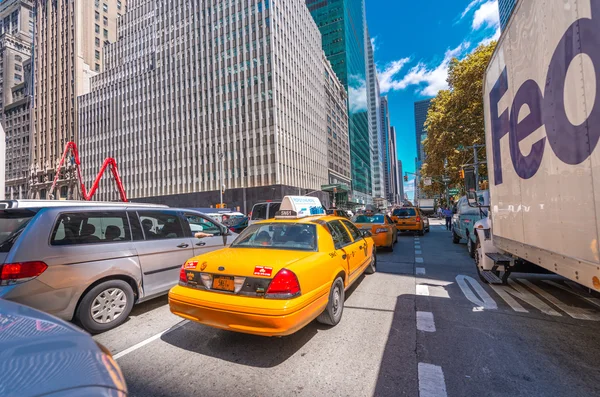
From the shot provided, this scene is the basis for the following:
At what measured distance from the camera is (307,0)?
90.4 metres

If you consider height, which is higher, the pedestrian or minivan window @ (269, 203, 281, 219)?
minivan window @ (269, 203, 281, 219)

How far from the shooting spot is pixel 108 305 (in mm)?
3988

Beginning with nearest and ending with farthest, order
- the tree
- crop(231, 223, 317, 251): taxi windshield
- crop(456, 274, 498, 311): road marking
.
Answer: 1. crop(231, 223, 317, 251): taxi windshield
2. crop(456, 274, 498, 311): road marking
3. the tree

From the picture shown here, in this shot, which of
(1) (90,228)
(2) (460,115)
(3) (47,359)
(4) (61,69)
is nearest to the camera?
(3) (47,359)

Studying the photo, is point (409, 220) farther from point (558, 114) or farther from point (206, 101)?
point (206, 101)

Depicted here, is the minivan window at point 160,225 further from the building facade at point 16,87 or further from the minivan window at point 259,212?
the building facade at point 16,87

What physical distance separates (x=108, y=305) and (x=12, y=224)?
5.33ft

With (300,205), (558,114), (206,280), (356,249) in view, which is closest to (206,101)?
(300,205)

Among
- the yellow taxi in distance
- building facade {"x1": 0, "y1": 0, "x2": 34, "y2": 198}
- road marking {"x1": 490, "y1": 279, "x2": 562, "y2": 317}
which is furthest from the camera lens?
building facade {"x1": 0, "y1": 0, "x2": 34, "y2": 198}

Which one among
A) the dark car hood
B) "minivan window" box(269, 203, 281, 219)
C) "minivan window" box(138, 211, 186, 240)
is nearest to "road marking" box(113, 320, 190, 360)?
"minivan window" box(138, 211, 186, 240)

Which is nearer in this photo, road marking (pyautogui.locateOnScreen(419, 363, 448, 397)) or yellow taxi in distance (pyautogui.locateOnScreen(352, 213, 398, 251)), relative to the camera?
road marking (pyautogui.locateOnScreen(419, 363, 448, 397))

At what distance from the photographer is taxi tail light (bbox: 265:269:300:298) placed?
3039 mm

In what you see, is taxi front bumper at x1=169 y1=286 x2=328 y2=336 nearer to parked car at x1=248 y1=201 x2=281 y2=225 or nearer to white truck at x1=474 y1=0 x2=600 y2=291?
white truck at x1=474 y1=0 x2=600 y2=291

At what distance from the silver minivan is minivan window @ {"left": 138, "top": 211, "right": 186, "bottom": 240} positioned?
18mm
